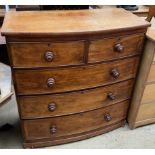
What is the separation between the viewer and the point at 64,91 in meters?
1.30

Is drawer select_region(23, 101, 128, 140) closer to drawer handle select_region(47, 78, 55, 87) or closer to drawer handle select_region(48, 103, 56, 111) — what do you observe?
drawer handle select_region(48, 103, 56, 111)

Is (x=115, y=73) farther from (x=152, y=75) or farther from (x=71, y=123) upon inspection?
(x=71, y=123)

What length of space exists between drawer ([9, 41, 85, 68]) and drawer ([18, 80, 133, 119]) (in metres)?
0.25

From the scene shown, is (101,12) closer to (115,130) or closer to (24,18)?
(24,18)

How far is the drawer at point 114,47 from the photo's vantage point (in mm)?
1186

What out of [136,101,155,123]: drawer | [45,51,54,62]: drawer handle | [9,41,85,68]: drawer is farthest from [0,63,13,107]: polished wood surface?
[136,101,155,123]: drawer

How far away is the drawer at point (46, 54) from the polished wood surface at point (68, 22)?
0.07 m

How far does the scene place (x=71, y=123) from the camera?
58.6 inches

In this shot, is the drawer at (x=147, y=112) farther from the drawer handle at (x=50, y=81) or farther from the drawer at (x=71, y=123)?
the drawer handle at (x=50, y=81)

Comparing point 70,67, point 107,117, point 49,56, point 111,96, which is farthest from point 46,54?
point 107,117

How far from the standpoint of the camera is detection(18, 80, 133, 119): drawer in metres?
1.30

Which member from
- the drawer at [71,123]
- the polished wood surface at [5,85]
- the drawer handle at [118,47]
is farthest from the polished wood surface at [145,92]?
the polished wood surface at [5,85]

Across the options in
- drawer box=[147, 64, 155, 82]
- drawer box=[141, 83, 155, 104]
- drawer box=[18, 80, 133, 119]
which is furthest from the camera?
drawer box=[141, 83, 155, 104]

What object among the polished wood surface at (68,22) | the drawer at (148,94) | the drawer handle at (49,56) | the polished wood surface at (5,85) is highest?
the polished wood surface at (68,22)
